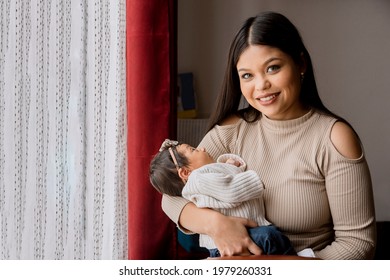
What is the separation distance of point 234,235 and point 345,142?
0.24 m

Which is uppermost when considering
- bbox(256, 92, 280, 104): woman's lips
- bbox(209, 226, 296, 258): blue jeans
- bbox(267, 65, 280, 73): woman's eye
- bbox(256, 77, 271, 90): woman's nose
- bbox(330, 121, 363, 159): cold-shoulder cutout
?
bbox(267, 65, 280, 73): woman's eye

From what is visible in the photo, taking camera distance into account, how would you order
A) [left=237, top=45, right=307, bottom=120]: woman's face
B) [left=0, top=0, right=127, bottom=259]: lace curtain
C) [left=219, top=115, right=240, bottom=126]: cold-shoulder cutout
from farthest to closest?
[left=0, top=0, right=127, bottom=259]: lace curtain < [left=219, top=115, right=240, bottom=126]: cold-shoulder cutout < [left=237, top=45, right=307, bottom=120]: woman's face

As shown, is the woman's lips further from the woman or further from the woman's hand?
the woman's hand

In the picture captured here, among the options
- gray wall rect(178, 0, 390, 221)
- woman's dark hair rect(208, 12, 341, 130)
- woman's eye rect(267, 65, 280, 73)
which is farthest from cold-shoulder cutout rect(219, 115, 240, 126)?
gray wall rect(178, 0, 390, 221)

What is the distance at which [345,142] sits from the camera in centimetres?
95

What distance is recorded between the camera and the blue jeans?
95cm

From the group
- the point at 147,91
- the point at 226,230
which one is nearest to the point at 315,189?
the point at 226,230

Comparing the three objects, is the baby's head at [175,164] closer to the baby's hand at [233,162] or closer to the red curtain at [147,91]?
the baby's hand at [233,162]

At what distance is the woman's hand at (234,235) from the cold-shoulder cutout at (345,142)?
0.62 ft

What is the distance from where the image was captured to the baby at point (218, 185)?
3.11 ft

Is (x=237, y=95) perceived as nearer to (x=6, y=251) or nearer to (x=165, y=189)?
(x=165, y=189)

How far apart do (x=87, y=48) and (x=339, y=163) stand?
0.57 meters
